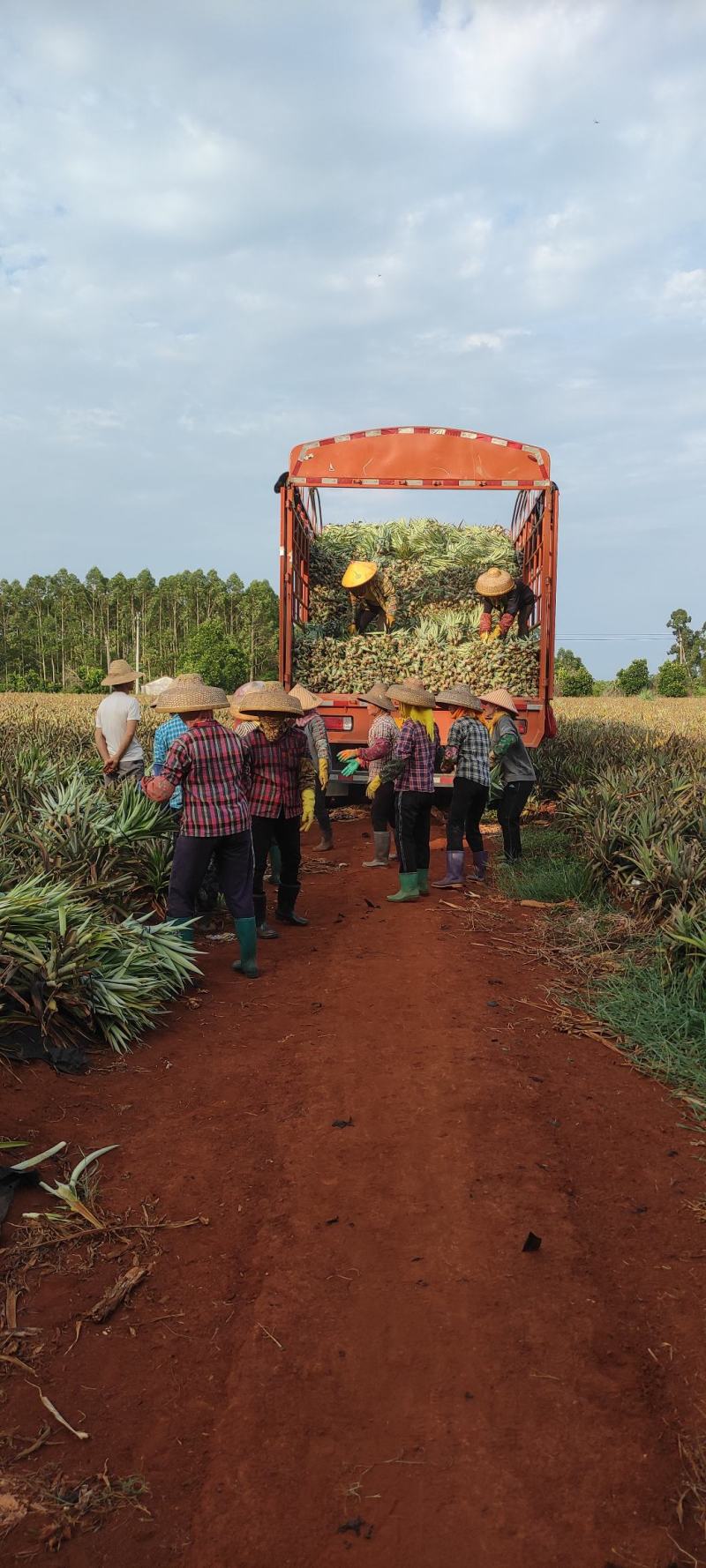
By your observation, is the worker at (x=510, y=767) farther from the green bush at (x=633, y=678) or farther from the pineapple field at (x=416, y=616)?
the green bush at (x=633, y=678)

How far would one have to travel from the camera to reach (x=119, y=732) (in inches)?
329

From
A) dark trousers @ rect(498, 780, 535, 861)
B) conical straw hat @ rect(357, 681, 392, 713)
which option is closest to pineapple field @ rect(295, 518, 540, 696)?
conical straw hat @ rect(357, 681, 392, 713)

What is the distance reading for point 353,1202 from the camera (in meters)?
3.53

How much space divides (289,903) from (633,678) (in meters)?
47.1

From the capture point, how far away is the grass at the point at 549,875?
7898 millimetres

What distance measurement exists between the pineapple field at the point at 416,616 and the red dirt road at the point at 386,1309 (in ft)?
20.2

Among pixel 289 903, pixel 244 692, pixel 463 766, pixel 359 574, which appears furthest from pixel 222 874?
pixel 359 574

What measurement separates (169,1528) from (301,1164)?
5.23 feet

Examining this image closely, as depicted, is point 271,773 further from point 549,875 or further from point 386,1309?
point 386,1309

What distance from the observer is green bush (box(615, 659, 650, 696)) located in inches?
2035

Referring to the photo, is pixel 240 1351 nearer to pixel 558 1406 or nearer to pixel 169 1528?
pixel 169 1528

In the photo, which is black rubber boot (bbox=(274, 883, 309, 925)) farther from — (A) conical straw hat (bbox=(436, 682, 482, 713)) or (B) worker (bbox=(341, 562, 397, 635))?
(B) worker (bbox=(341, 562, 397, 635))

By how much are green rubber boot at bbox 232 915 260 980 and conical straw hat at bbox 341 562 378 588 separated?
5892mm

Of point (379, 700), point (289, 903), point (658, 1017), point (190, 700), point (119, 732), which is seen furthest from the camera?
point (379, 700)
